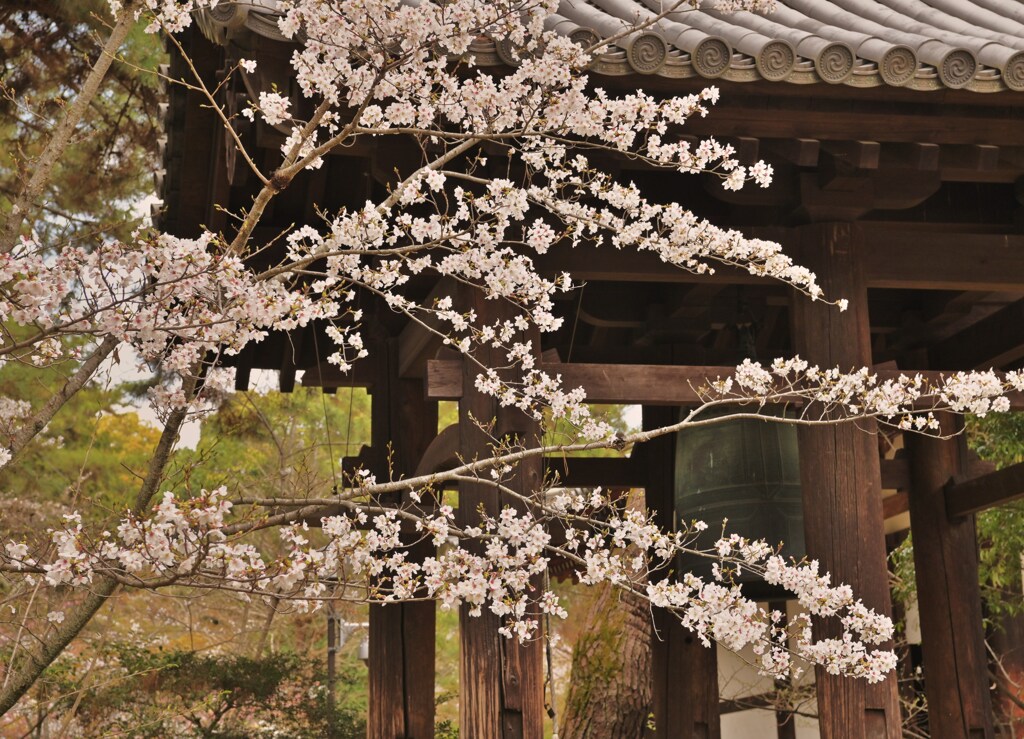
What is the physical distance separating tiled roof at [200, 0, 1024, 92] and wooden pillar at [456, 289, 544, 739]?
0.91 meters

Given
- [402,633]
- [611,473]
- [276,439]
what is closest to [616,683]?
[611,473]

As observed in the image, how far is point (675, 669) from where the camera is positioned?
592cm

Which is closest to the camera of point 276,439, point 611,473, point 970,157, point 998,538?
point 970,157

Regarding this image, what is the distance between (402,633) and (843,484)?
2232mm

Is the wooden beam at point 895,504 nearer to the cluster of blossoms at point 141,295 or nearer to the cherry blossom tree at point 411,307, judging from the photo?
the cherry blossom tree at point 411,307

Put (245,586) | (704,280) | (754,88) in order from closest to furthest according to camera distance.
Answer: (245,586) → (754,88) → (704,280)

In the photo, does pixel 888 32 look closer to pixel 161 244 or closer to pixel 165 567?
pixel 161 244

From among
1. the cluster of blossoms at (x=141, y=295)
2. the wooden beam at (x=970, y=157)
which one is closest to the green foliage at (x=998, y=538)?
the wooden beam at (x=970, y=157)

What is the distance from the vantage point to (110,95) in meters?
10.9

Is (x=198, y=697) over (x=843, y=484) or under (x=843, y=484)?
under

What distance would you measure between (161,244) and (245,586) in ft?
2.92

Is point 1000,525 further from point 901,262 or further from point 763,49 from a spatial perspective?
point 763,49

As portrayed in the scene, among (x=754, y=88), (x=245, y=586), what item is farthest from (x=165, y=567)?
(x=754, y=88)

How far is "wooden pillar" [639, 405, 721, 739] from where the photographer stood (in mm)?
5848
